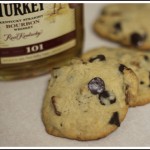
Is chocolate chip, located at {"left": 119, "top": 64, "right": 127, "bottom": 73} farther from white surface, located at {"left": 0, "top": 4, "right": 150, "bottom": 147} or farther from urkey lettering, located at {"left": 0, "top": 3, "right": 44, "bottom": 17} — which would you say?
urkey lettering, located at {"left": 0, "top": 3, "right": 44, "bottom": 17}

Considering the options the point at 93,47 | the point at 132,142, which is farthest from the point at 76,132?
the point at 93,47

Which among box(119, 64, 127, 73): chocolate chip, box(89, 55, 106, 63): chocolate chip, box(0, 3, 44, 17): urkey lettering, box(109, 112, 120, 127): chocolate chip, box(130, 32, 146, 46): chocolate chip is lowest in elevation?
box(109, 112, 120, 127): chocolate chip

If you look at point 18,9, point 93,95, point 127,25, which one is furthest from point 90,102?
point 127,25

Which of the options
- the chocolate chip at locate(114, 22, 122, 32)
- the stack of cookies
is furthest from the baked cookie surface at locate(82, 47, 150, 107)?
the chocolate chip at locate(114, 22, 122, 32)

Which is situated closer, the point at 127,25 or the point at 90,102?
the point at 90,102

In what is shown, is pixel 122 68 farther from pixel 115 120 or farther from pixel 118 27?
pixel 118 27
